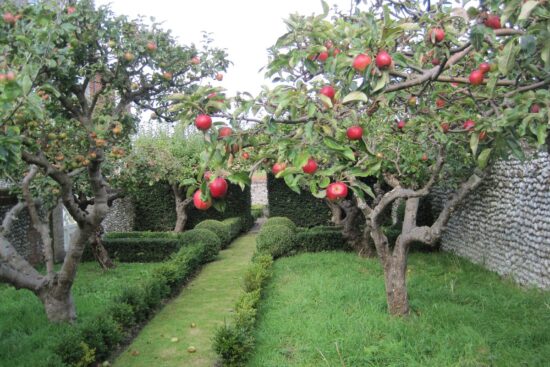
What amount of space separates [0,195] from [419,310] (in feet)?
28.6

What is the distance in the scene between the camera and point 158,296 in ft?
25.3

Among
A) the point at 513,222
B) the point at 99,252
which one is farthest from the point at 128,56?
the point at 513,222

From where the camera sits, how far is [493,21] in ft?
8.77

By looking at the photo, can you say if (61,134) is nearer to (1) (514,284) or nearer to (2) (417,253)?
(1) (514,284)

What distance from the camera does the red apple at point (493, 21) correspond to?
8.77 ft

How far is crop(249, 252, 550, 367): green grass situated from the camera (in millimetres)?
4891

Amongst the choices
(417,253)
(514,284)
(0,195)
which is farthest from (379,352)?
(0,195)

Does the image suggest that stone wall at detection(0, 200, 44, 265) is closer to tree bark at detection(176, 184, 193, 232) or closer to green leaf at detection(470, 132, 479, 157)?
tree bark at detection(176, 184, 193, 232)

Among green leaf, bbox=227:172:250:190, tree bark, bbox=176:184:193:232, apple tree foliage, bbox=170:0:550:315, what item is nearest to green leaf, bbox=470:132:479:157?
apple tree foliage, bbox=170:0:550:315

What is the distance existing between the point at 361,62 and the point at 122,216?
1595 cm

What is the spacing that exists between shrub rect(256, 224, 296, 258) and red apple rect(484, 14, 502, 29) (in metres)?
8.89

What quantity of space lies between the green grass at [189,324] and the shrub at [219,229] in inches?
104

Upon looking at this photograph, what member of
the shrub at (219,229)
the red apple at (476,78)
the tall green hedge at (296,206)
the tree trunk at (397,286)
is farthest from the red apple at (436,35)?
the tall green hedge at (296,206)

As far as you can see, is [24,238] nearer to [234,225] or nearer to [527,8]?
[234,225]
